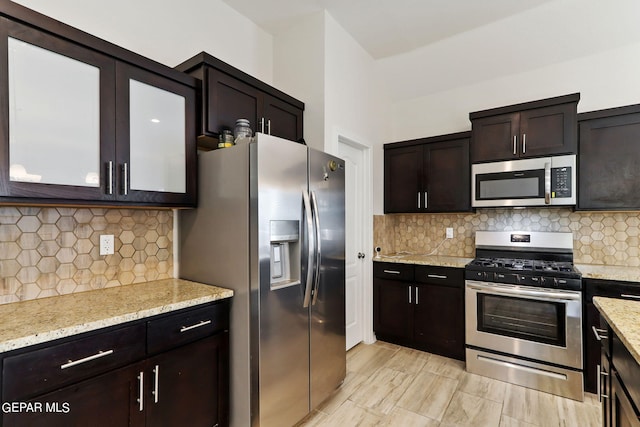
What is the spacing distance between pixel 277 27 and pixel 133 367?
9.79 ft

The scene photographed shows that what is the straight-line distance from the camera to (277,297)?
184 centimetres

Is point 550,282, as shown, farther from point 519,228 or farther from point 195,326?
point 195,326

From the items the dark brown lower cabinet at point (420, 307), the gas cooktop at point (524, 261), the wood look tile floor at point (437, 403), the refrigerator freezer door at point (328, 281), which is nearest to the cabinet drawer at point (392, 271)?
the dark brown lower cabinet at point (420, 307)

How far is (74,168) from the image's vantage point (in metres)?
1.51

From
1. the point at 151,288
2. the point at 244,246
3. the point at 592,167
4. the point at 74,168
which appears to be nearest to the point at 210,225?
the point at 244,246

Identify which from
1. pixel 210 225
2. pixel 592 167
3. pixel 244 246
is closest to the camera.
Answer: pixel 244 246

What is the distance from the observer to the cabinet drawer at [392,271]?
3229mm

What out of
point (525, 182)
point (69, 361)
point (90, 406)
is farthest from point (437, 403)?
point (69, 361)

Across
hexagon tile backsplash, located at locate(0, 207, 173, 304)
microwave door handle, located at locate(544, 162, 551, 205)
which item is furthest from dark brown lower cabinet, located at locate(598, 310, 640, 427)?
hexagon tile backsplash, located at locate(0, 207, 173, 304)

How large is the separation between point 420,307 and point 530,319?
94 cm

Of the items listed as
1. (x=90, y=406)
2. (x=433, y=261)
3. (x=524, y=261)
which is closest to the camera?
(x=90, y=406)

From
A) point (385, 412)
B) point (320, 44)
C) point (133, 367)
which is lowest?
point (385, 412)

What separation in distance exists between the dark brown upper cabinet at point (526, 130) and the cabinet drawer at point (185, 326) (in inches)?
109

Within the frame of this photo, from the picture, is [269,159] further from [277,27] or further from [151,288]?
[277,27]
